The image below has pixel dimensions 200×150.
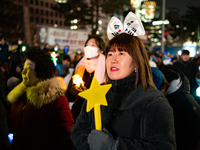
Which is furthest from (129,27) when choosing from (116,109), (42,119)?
(42,119)

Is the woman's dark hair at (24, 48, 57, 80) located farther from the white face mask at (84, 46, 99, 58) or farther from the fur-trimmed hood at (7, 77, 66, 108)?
the white face mask at (84, 46, 99, 58)

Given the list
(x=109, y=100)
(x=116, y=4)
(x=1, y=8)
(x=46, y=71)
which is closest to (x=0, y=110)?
(x=46, y=71)

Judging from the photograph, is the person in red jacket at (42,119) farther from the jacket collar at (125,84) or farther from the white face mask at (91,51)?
the white face mask at (91,51)

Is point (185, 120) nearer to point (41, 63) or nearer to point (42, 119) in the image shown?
point (42, 119)

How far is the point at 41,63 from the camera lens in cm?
252

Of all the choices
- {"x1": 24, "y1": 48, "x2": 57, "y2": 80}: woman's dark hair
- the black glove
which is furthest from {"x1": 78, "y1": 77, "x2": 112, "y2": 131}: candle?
{"x1": 24, "y1": 48, "x2": 57, "y2": 80}: woman's dark hair

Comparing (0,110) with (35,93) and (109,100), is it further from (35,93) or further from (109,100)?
(109,100)

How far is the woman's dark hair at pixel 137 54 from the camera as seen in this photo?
65.6 inches

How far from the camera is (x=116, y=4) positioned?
2016 cm

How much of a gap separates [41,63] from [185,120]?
1.77m

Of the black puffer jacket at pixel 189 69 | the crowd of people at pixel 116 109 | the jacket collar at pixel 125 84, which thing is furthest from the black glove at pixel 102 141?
the black puffer jacket at pixel 189 69

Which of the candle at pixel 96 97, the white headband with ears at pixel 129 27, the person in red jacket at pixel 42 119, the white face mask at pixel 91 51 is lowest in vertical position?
the person in red jacket at pixel 42 119

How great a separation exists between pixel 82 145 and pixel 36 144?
32.7 inches

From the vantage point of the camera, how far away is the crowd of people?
56.5 inches
